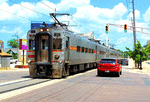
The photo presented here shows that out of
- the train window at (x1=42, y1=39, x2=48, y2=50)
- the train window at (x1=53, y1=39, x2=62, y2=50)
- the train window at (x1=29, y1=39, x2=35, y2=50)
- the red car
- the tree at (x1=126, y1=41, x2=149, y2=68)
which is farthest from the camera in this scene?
the tree at (x1=126, y1=41, x2=149, y2=68)

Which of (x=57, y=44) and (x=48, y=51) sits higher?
(x=57, y=44)

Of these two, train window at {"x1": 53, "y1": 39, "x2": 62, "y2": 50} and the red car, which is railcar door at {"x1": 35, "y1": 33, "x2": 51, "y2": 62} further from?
the red car

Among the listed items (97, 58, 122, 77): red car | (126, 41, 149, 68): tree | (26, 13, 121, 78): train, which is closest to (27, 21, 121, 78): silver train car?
(26, 13, 121, 78): train

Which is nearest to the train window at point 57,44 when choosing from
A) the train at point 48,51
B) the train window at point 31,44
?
the train at point 48,51

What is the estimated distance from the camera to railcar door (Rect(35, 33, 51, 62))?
53.6 feet

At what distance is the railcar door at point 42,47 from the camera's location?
16328mm

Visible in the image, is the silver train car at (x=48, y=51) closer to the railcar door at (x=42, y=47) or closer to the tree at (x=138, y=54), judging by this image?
the railcar door at (x=42, y=47)

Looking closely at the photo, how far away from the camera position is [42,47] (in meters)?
16.5

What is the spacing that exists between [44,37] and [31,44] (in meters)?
1.25

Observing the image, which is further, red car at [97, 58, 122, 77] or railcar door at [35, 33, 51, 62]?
red car at [97, 58, 122, 77]

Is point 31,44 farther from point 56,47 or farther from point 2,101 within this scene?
point 2,101

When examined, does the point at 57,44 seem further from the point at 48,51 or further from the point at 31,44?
the point at 31,44

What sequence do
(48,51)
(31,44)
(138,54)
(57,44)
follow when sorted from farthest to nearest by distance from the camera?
(138,54) → (31,44) → (57,44) → (48,51)

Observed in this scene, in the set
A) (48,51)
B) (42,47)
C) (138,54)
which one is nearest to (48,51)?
(48,51)
